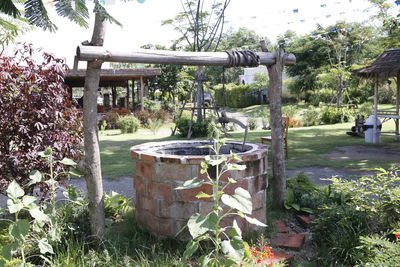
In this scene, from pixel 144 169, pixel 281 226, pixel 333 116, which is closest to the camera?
pixel 144 169

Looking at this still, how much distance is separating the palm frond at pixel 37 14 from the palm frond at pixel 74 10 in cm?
15

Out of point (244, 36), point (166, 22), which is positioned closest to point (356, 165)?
point (166, 22)

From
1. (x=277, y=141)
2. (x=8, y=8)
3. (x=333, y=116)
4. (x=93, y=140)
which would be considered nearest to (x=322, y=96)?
(x=333, y=116)

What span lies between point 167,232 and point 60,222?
92 cm

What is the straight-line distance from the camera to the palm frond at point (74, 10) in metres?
1.65

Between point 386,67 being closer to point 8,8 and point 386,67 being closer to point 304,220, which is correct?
point 304,220

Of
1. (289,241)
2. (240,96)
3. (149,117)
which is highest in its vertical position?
(240,96)

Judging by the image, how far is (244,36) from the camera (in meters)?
46.1

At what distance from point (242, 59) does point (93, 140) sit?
165cm

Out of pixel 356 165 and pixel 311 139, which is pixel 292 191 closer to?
pixel 356 165

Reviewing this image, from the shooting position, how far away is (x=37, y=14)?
1747 millimetres

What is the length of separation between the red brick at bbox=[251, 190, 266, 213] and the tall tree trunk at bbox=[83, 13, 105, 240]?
1.36 m

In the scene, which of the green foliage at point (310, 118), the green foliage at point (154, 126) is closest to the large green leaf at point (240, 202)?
the green foliage at point (154, 126)

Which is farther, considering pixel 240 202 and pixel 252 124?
pixel 252 124
